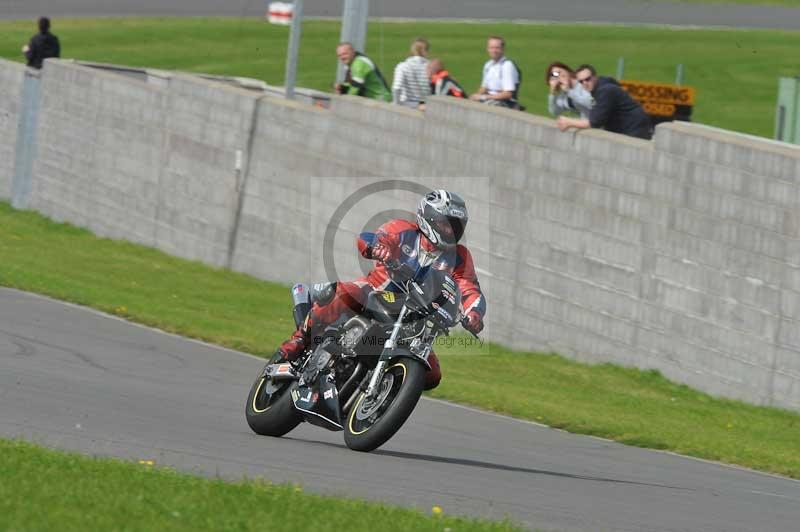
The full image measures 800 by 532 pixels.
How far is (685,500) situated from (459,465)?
1531 mm

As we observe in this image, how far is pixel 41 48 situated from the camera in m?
28.0

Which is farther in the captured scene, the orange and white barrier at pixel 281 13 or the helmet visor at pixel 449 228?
the orange and white barrier at pixel 281 13

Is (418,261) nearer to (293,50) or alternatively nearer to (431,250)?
(431,250)

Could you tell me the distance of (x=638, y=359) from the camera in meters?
16.8

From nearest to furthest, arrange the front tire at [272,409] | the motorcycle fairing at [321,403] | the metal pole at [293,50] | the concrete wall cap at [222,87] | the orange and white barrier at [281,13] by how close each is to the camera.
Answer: the motorcycle fairing at [321,403] < the front tire at [272,409] < the concrete wall cap at [222,87] < the metal pole at [293,50] < the orange and white barrier at [281,13]

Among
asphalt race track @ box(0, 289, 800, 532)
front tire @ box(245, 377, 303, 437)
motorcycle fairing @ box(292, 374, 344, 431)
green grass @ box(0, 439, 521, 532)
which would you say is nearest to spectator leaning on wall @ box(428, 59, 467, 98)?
asphalt race track @ box(0, 289, 800, 532)

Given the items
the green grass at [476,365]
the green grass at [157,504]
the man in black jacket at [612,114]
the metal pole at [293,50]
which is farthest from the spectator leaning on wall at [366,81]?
the green grass at [157,504]

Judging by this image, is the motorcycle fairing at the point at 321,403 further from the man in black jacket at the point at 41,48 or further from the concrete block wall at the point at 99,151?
the man in black jacket at the point at 41,48

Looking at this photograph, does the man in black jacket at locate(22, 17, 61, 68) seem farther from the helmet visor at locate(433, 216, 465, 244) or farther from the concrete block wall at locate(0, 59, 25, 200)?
the helmet visor at locate(433, 216, 465, 244)

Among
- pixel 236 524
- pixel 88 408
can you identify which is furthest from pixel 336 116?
pixel 236 524

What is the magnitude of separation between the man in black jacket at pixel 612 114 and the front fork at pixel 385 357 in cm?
758

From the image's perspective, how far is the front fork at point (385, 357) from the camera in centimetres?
991

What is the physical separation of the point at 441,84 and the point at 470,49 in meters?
19.2

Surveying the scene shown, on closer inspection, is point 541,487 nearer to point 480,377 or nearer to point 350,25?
point 480,377
